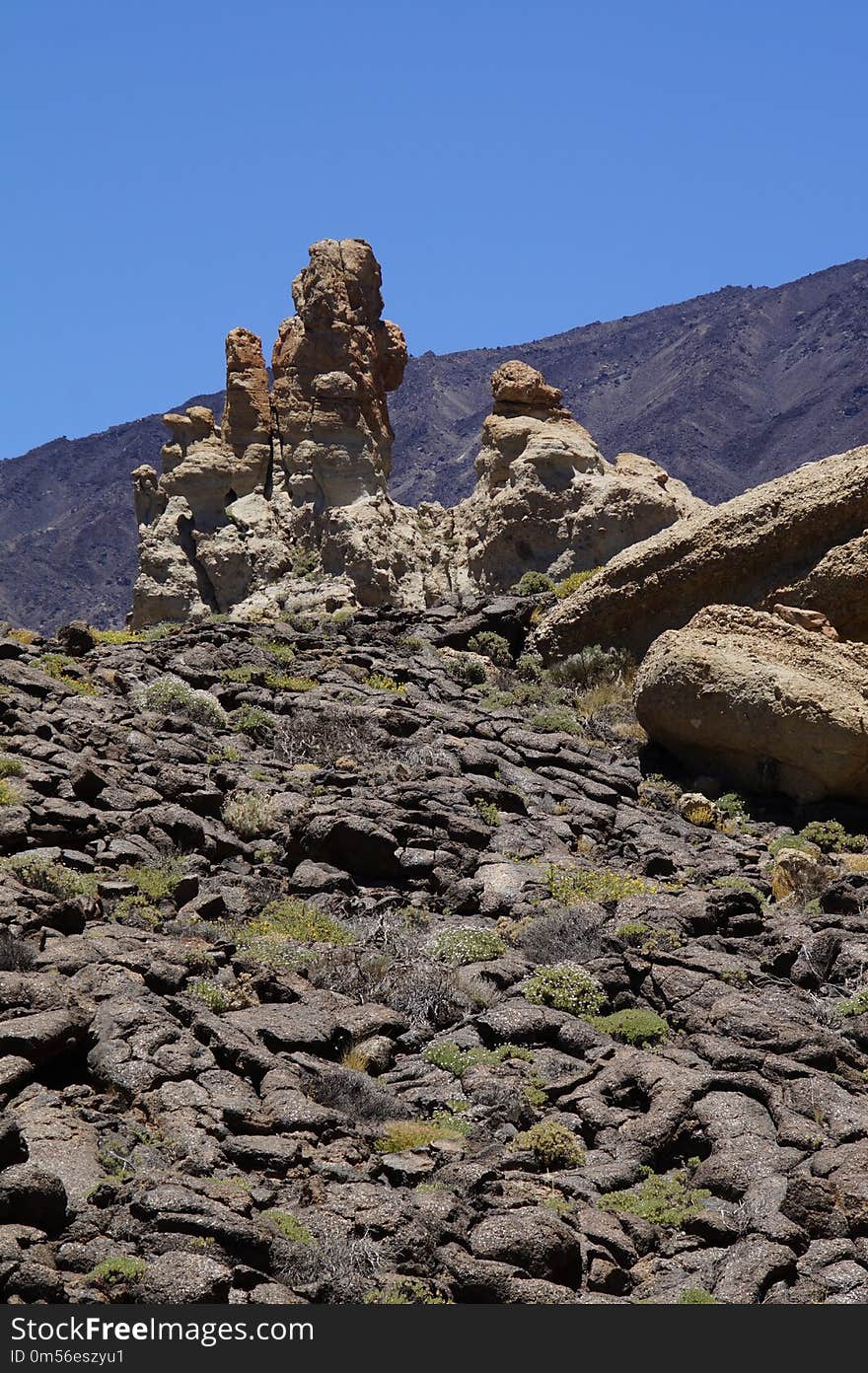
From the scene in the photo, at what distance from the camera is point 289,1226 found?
777cm

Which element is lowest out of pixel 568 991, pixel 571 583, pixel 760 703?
pixel 568 991

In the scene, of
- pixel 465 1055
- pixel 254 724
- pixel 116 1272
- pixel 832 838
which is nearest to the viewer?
pixel 116 1272

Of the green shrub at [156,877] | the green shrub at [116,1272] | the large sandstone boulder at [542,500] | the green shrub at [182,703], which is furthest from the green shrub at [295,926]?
the large sandstone boulder at [542,500]

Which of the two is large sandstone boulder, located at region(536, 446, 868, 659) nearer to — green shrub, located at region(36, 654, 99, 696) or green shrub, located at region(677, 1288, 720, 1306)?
green shrub, located at region(36, 654, 99, 696)

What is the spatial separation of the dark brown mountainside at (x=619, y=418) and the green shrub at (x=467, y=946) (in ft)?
240

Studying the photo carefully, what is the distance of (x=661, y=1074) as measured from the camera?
393 inches

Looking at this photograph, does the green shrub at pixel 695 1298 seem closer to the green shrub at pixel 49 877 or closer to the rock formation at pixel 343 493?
the green shrub at pixel 49 877

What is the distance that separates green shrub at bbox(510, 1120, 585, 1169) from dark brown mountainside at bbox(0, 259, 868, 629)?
7634cm

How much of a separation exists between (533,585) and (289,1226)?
18021 millimetres

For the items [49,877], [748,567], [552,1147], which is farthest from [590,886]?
[748,567]

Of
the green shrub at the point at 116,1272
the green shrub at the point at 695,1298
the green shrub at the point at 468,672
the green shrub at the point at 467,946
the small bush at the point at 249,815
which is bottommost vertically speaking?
the green shrub at the point at 695,1298

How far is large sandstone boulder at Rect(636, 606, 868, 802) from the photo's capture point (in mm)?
16656

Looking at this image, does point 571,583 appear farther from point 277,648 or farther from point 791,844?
point 791,844

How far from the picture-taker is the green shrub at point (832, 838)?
1593 centimetres
